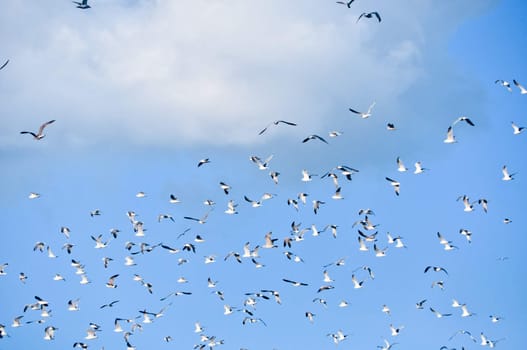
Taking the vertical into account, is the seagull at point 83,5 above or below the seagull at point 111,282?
above

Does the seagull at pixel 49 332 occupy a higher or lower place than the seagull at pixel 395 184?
lower

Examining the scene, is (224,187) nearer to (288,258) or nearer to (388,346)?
(288,258)

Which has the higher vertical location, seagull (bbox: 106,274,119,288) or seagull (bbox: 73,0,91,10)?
seagull (bbox: 73,0,91,10)

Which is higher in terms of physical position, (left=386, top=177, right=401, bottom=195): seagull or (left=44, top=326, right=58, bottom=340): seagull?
(left=386, top=177, right=401, bottom=195): seagull

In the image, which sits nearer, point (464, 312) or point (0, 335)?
point (0, 335)

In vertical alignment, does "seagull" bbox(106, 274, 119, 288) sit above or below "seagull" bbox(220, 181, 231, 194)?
below

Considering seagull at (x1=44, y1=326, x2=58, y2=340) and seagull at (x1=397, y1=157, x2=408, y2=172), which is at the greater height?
seagull at (x1=397, y1=157, x2=408, y2=172)

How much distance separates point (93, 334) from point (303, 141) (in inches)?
1215

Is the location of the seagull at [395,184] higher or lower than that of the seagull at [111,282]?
higher

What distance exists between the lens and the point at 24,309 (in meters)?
84.9

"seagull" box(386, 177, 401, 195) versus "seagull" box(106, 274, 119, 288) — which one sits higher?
"seagull" box(386, 177, 401, 195)

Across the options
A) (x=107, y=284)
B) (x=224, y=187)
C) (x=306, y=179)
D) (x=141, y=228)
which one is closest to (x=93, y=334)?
(x=107, y=284)

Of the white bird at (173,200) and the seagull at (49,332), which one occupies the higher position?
the white bird at (173,200)

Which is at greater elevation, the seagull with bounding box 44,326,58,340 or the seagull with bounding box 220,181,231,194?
the seagull with bounding box 220,181,231,194
